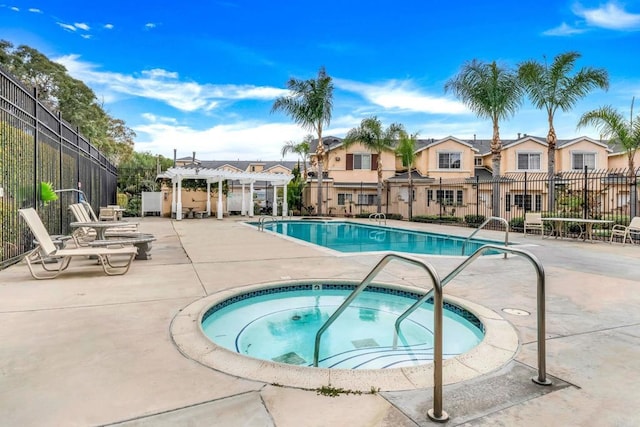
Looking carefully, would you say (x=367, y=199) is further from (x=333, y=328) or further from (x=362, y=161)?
(x=333, y=328)

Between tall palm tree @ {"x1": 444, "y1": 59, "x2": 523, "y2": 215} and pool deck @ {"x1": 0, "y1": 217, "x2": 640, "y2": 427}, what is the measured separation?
13690 millimetres

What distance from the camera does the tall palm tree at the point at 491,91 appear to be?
17.4 meters

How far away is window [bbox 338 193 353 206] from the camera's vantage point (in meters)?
28.1

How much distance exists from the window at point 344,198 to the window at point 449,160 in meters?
7.69

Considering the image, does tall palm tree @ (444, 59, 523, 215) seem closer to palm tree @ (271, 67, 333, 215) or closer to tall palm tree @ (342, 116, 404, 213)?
tall palm tree @ (342, 116, 404, 213)

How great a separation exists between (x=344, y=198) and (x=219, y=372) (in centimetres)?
2580

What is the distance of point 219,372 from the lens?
2686 millimetres

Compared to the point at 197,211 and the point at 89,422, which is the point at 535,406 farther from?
the point at 197,211

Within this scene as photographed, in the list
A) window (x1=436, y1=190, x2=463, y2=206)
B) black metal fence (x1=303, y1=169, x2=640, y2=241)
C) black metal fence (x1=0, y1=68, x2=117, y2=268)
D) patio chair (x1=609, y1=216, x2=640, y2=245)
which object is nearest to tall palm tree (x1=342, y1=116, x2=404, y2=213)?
black metal fence (x1=303, y1=169, x2=640, y2=241)

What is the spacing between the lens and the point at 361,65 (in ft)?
84.6

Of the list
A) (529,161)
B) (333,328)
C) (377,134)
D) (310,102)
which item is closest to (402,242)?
(333,328)

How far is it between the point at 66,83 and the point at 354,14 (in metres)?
23.5

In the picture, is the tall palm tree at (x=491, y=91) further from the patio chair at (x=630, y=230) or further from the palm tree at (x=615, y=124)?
the patio chair at (x=630, y=230)

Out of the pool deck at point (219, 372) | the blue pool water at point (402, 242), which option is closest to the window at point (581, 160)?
the blue pool water at point (402, 242)
